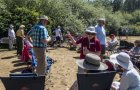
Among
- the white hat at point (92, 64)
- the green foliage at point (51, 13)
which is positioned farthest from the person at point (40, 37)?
the green foliage at point (51, 13)

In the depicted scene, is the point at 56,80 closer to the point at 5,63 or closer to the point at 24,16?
the point at 5,63

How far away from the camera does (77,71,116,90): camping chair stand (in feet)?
18.4

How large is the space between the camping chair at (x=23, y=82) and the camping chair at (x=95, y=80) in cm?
58

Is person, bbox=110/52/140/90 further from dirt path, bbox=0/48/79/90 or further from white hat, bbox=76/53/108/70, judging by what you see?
dirt path, bbox=0/48/79/90

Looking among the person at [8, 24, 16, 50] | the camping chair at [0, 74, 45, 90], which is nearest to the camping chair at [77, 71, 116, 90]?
the camping chair at [0, 74, 45, 90]

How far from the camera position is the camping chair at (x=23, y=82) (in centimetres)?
551

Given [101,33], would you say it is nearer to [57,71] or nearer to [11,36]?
[57,71]

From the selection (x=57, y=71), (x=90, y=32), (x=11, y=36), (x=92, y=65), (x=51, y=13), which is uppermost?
(x=51, y=13)

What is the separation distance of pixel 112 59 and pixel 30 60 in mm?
7134

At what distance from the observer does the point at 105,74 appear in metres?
5.75

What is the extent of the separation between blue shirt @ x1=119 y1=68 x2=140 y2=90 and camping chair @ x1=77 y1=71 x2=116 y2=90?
26 centimetres

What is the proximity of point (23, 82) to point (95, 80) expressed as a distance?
1.09m

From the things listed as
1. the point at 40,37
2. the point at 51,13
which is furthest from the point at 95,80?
the point at 51,13

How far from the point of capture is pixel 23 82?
5.55m
